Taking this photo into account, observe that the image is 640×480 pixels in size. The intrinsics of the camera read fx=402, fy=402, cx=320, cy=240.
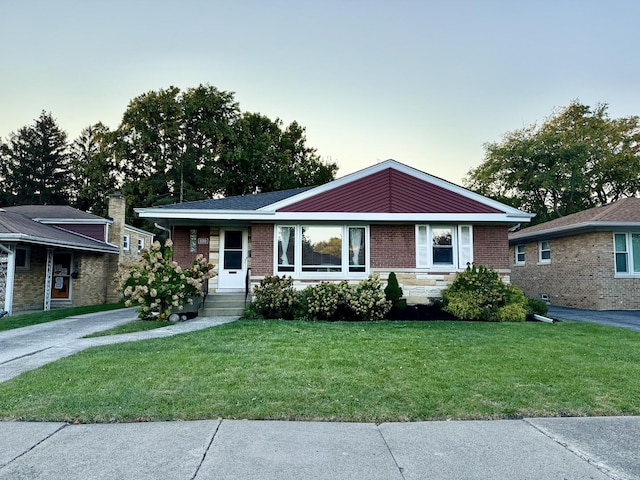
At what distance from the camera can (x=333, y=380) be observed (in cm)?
494

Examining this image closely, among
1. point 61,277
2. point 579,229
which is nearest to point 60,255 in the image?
point 61,277

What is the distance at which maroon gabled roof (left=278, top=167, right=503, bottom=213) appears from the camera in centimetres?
1312

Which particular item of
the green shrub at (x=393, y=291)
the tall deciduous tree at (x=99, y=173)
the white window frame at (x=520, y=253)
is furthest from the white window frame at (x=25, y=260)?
the white window frame at (x=520, y=253)

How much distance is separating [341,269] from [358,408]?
9283mm

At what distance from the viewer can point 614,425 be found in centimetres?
370

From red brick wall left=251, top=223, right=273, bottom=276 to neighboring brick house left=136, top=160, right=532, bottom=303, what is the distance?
0.11 ft

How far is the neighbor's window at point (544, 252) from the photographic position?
17250mm

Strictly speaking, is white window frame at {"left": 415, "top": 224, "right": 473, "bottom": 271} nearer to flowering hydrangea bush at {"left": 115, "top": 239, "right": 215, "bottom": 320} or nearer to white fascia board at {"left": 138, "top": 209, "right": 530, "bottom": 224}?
white fascia board at {"left": 138, "top": 209, "right": 530, "bottom": 224}

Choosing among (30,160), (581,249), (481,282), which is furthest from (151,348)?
(30,160)

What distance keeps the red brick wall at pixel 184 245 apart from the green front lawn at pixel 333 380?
18.8 ft

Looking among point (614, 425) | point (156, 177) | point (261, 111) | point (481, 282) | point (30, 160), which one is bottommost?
point (614, 425)

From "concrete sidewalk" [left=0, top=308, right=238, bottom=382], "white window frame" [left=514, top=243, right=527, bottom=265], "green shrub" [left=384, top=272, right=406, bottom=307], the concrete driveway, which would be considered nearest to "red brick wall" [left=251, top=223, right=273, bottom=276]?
"concrete sidewalk" [left=0, top=308, right=238, bottom=382]

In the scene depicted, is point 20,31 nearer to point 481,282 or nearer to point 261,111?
point 481,282

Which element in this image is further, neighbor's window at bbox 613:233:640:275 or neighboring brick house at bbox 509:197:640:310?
neighbor's window at bbox 613:233:640:275
